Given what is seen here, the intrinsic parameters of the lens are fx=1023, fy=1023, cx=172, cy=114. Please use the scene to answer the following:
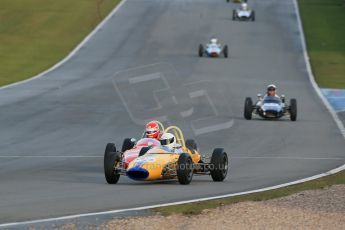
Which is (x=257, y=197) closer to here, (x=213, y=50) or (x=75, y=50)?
(x=213, y=50)

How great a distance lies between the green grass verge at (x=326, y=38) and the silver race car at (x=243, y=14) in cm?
359

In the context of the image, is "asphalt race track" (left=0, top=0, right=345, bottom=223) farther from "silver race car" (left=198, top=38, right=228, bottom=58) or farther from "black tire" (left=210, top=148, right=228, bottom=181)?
"silver race car" (left=198, top=38, right=228, bottom=58)

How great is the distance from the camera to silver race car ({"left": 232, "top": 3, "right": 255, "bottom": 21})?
70.6 metres

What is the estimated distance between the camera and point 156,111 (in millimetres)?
35969

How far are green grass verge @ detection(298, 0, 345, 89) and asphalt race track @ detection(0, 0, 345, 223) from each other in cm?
96

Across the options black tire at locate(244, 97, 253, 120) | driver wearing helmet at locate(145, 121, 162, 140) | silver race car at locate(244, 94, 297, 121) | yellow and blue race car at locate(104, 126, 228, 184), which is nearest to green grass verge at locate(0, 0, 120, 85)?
silver race car at locate(244, 94, 297, 121)

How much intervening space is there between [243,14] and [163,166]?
2061 inches

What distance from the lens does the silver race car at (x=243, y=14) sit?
70562 millimetres

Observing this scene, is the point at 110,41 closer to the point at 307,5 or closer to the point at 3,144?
the point at 307,5

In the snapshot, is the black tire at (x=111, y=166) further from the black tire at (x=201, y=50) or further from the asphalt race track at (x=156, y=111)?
the black tire at (x=201, y=50)

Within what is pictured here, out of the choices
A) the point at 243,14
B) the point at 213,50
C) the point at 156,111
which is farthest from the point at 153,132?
the point at 243,14

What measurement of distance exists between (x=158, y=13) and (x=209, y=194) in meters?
55.7

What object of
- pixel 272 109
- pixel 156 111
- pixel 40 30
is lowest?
pixel 40 30

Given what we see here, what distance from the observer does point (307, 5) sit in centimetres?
7706
